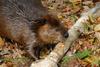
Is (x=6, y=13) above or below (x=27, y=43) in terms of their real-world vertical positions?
above

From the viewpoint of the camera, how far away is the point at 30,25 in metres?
4.91

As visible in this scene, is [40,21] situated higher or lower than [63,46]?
higher

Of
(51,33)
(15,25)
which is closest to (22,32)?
(15,25)

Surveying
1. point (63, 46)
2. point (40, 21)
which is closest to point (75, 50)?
point (63, 46)

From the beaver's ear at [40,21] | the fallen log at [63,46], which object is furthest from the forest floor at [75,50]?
the beaver's ear at [40,21]

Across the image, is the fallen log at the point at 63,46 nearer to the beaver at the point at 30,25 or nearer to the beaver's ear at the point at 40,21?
the beaver at the point at 30,25

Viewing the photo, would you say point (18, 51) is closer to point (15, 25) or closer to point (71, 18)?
point (15, 25)

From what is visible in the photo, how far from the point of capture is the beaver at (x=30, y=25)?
15.5 feet

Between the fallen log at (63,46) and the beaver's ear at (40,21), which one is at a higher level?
the beaver's ear at (40,21)

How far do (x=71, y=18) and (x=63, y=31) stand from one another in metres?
1.15

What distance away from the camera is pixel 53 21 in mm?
4711

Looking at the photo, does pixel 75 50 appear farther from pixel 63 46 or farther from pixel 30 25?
pixel 30 25

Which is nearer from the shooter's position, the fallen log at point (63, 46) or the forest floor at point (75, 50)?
the fallen log at point (63, 46)

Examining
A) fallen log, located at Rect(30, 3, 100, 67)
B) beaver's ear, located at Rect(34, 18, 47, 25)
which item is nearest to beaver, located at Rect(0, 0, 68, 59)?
beaver's ear, located at Rect(34, 18, 47, 25)
